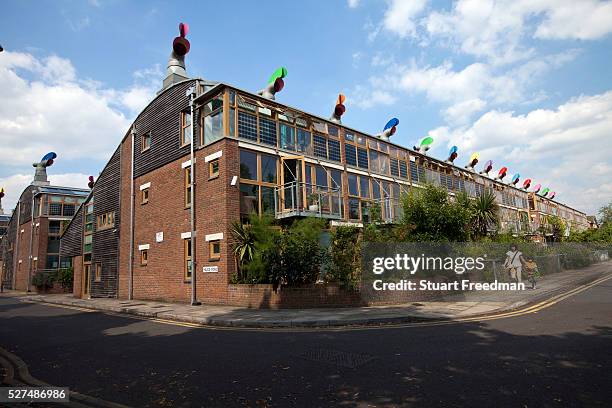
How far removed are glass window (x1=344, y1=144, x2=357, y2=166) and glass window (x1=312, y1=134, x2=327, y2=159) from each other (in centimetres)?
169

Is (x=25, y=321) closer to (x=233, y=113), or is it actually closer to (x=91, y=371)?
(x=91, y=371)

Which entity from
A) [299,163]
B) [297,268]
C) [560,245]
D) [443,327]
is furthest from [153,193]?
[560,245]

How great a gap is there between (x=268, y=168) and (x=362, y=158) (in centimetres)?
771

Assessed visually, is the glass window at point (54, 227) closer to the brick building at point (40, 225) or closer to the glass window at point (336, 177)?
the brick building at point (40, 225)

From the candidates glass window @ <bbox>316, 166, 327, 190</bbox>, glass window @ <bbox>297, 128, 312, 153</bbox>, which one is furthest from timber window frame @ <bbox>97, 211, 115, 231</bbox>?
glass window @ <bbox>316, 166, 327, 190</bbox>

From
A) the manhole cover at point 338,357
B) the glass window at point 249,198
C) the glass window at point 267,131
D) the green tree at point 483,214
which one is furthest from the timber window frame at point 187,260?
the green tree at point 483,214

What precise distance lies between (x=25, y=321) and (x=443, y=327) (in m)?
13.9

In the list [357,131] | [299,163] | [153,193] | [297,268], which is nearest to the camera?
[297,268]

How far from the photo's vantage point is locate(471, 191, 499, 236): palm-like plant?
68.7 ft

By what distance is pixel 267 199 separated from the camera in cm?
1703

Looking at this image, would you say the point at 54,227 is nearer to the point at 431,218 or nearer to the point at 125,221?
the point at 125,221

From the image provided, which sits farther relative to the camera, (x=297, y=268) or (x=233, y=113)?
(x=233, y=113)

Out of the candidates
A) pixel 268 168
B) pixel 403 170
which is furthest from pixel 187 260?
pixel 403 170

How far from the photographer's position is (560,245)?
99.5 ft
